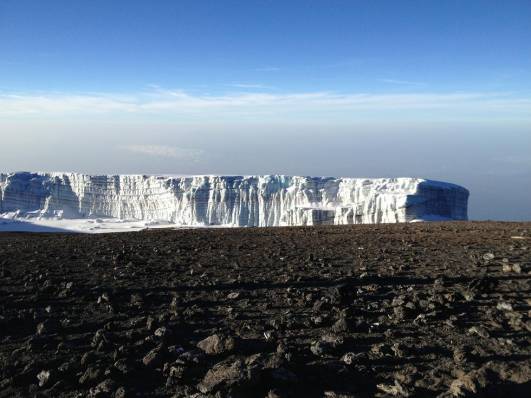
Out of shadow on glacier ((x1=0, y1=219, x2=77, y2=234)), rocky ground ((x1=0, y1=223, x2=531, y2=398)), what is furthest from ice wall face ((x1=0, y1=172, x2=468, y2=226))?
rocky ground ((x1=0, y1=223, x2=531, y2=398))

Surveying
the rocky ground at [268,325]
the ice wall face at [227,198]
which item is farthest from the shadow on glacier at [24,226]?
the rocky ground at [268,325]

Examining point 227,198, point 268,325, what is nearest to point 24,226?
point 227,198

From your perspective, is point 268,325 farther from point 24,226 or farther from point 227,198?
point 227,198

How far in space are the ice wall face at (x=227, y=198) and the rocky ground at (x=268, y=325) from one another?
3240cm

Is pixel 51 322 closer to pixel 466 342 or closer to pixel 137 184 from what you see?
pixel 466 342

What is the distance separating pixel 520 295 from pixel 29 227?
47116 millimetres

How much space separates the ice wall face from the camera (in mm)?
41094

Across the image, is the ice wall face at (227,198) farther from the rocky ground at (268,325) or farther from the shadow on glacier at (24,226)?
the rocky ground at (268,325)

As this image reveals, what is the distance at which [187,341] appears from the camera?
4543mm

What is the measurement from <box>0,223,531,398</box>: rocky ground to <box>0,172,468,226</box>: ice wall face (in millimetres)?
32395

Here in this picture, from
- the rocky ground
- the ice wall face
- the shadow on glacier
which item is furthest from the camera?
the shadow on glacier

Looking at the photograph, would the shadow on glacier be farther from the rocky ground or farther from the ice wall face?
the rocky ground

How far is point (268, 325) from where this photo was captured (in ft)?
16.2

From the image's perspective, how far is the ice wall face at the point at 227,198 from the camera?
41094 mm
